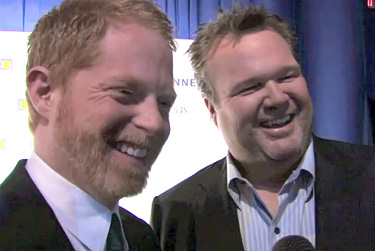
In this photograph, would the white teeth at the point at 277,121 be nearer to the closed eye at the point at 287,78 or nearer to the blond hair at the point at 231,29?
the closed eye at the point at 287,78

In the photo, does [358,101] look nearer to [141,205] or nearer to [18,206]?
[141,205]

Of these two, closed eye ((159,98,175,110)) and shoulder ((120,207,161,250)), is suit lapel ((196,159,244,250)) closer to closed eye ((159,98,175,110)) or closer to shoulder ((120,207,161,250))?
shoulder ((120,207,161,250))

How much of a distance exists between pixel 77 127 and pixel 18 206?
158 mm

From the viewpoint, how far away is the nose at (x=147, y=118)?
0.84m

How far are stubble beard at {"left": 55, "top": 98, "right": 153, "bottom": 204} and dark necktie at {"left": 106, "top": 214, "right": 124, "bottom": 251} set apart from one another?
0.06m

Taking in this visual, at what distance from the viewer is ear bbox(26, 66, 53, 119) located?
830 millimetres

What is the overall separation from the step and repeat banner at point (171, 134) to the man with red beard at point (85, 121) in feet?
4.32

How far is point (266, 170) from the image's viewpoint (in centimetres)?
142

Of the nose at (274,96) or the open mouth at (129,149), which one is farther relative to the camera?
the nose at (274,96)

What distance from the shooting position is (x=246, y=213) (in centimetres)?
139

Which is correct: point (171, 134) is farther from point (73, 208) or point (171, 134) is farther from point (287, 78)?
point (73, 208)

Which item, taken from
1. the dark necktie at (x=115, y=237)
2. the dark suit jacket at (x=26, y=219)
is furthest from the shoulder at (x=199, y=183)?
the dark suit jacket at (x=26, y=219)

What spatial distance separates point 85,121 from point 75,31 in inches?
6.1

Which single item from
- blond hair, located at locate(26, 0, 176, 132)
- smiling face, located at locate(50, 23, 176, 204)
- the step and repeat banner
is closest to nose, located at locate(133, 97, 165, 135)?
smiling face, located at locate(50, 23, 176, 204)
